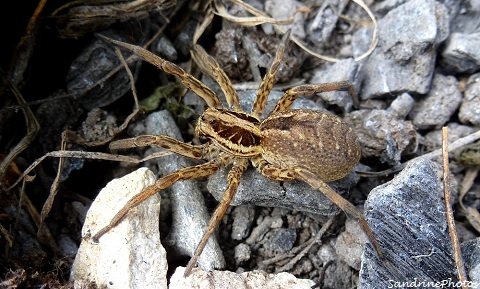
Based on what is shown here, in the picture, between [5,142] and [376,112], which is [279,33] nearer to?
[376,112]

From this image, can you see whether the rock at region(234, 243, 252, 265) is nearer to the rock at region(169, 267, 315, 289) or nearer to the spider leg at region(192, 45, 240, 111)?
the rock at region(169, 267, 315, 289)

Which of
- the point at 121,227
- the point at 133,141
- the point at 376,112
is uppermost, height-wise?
the point at 376,112

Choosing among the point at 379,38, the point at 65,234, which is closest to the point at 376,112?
the point at 379,38

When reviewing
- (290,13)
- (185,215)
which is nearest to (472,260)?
(185,215)

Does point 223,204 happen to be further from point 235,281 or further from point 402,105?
point 402,105

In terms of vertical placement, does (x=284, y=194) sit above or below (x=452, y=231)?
below

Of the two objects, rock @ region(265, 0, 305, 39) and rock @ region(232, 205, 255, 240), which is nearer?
rock @ region(232, 205, 255, 240)

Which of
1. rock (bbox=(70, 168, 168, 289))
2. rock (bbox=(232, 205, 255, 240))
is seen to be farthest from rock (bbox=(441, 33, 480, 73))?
rock (bbox=(70, 168, 168, 289))
